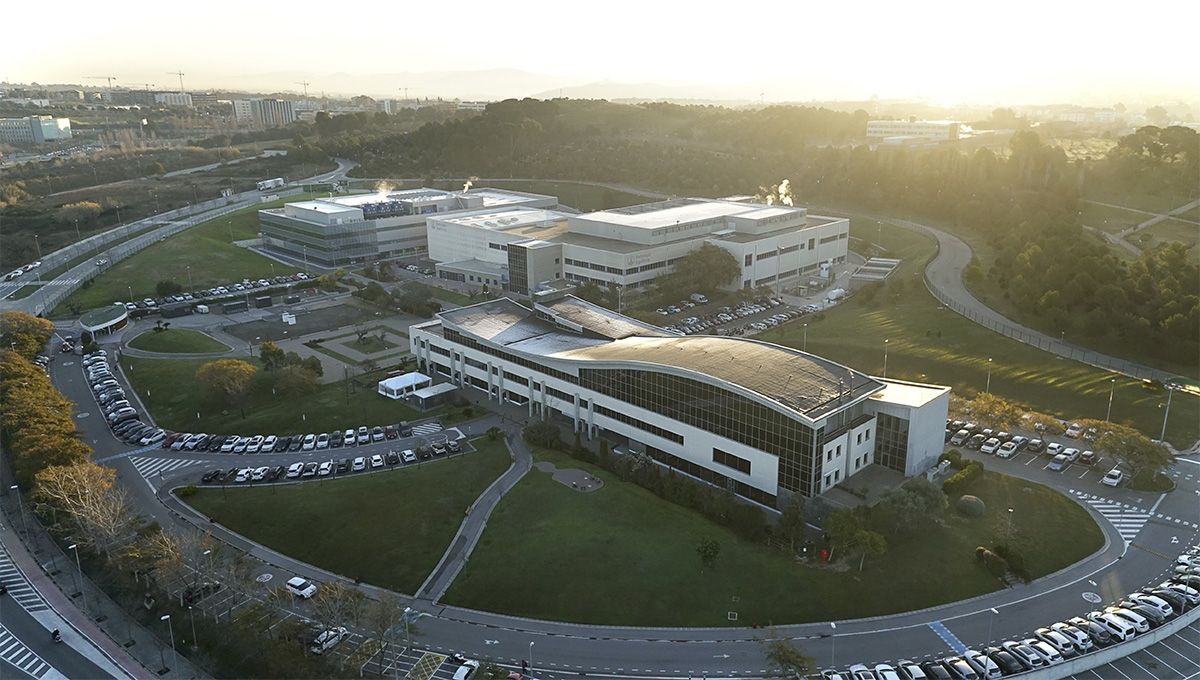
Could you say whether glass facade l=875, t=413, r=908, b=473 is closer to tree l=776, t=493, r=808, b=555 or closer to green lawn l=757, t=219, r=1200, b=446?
tree l=776, t=493, r=808, b=555

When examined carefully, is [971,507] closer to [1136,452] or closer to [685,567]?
[1136,452]

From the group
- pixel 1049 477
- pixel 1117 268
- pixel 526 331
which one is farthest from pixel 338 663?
pixel 1117 268

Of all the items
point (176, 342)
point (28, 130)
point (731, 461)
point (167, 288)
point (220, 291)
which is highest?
point (28, 130)

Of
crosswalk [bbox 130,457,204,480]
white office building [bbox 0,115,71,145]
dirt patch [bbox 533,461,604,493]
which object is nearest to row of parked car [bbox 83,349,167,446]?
crosswalk [bbox 130,457,204,480]

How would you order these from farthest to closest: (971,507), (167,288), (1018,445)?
(167,288) < (1018,445) < (971,507)

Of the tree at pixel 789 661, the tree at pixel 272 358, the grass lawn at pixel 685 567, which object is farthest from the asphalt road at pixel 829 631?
the tree at pixel 272 358

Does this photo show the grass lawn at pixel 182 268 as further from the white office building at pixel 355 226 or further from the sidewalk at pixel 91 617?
the sidewalk at pixel 91 617

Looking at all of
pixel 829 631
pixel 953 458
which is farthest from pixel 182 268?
pixel 829 631
